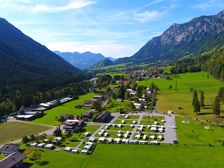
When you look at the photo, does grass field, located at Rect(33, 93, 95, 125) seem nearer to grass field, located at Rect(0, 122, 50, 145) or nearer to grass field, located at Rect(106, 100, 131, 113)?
grass field, located at Rect(0, 122, 50, 145)

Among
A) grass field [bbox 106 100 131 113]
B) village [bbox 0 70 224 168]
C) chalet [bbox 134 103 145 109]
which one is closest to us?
village [bbox 0 70 224 168]

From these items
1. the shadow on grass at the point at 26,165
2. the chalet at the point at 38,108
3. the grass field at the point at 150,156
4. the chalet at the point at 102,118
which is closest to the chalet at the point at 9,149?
the grass field at the point at 150,156

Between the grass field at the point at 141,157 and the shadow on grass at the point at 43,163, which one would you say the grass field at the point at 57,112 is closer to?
the grass field at the point at 141,157

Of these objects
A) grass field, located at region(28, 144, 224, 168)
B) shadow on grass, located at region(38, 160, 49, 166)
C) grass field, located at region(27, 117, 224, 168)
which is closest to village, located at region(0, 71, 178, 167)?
grass field, located at region(27, 117, 224, 168)

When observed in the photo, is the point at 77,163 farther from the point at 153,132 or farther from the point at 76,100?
the point at 76,100

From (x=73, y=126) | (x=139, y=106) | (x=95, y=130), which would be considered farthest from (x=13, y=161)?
(x=139, y=106)

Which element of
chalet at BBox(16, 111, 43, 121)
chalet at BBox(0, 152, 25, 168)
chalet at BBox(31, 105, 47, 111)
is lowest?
chalet at BBox(0, 152, 25, 168)
